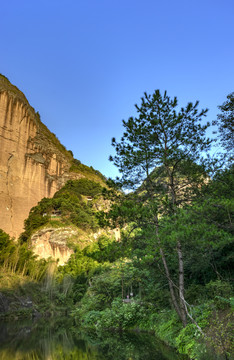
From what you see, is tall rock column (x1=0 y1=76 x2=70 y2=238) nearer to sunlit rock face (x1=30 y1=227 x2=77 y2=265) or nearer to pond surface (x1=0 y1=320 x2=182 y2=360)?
sunlit rock face (x1=30 y1=227 x2=77 y2=265)

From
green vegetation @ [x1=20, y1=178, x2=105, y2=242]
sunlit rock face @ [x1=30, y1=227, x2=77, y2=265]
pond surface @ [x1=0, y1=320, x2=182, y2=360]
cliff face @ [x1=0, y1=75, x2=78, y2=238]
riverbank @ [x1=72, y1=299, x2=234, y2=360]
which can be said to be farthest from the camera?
cliff face @ [x1=0, y1=75, x2=78, y2=238]

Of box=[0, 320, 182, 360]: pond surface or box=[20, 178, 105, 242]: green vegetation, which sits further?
box=[20, 178, 105, 242]: green vegetation

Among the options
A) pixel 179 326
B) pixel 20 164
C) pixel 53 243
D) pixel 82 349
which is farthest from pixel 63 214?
pixel 179 326

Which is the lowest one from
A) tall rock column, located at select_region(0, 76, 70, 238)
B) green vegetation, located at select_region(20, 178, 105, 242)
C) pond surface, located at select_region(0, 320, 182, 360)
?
pond surface, located at select_region(0, 320, 182, 360)

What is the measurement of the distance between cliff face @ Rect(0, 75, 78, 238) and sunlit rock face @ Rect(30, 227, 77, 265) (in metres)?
5.40

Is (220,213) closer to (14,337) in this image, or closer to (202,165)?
(202,165)

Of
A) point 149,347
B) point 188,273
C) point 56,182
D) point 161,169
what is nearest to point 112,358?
point 149,347

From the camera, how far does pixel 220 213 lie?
23.2ft

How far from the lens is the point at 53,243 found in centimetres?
3125

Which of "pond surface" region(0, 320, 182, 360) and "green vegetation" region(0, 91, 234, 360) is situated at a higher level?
"green vegetation" region(0, 91, 234, 360)

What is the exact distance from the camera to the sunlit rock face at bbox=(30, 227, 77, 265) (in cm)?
3084

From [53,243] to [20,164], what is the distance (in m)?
14.6

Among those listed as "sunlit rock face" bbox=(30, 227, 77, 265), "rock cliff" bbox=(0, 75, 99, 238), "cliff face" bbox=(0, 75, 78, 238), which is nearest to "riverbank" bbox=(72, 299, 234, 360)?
"sunlit rock face" bbox=(30, 227, 77, 265)

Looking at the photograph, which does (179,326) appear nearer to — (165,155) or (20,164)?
(165,155)
